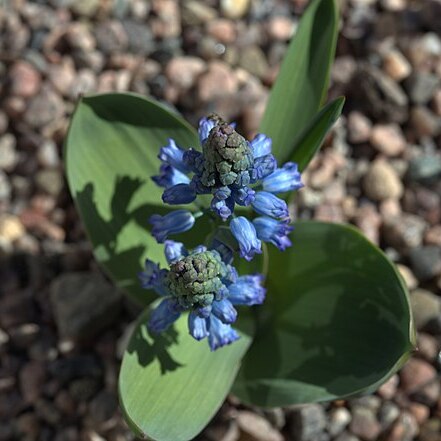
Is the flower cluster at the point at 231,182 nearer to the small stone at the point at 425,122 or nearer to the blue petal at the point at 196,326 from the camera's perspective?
the blue petal at the point at 196,326

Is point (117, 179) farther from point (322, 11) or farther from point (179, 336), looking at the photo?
point (322, 11)

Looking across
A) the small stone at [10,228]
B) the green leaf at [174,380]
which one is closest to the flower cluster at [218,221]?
the green leaf at [174,380]

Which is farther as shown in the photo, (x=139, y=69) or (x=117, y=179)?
(x=139, y=69)

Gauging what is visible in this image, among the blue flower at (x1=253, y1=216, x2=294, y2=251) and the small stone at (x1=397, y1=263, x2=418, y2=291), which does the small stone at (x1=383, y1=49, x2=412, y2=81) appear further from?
the blue flower at (x1=253, y1=216, x2=294, y2=251)

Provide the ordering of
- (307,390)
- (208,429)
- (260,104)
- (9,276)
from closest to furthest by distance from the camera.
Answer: (307,390)
(208,429)
(9,276)
(260,104)

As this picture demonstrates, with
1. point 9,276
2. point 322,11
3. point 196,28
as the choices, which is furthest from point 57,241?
point 322,11

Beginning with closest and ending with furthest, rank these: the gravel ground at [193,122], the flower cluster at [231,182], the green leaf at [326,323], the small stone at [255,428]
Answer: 1. the flower cluster at [231,182]
2. the green leaf at [326,323]
3. the small stone at [255,428]
4. the gravel ground at [193,122]
